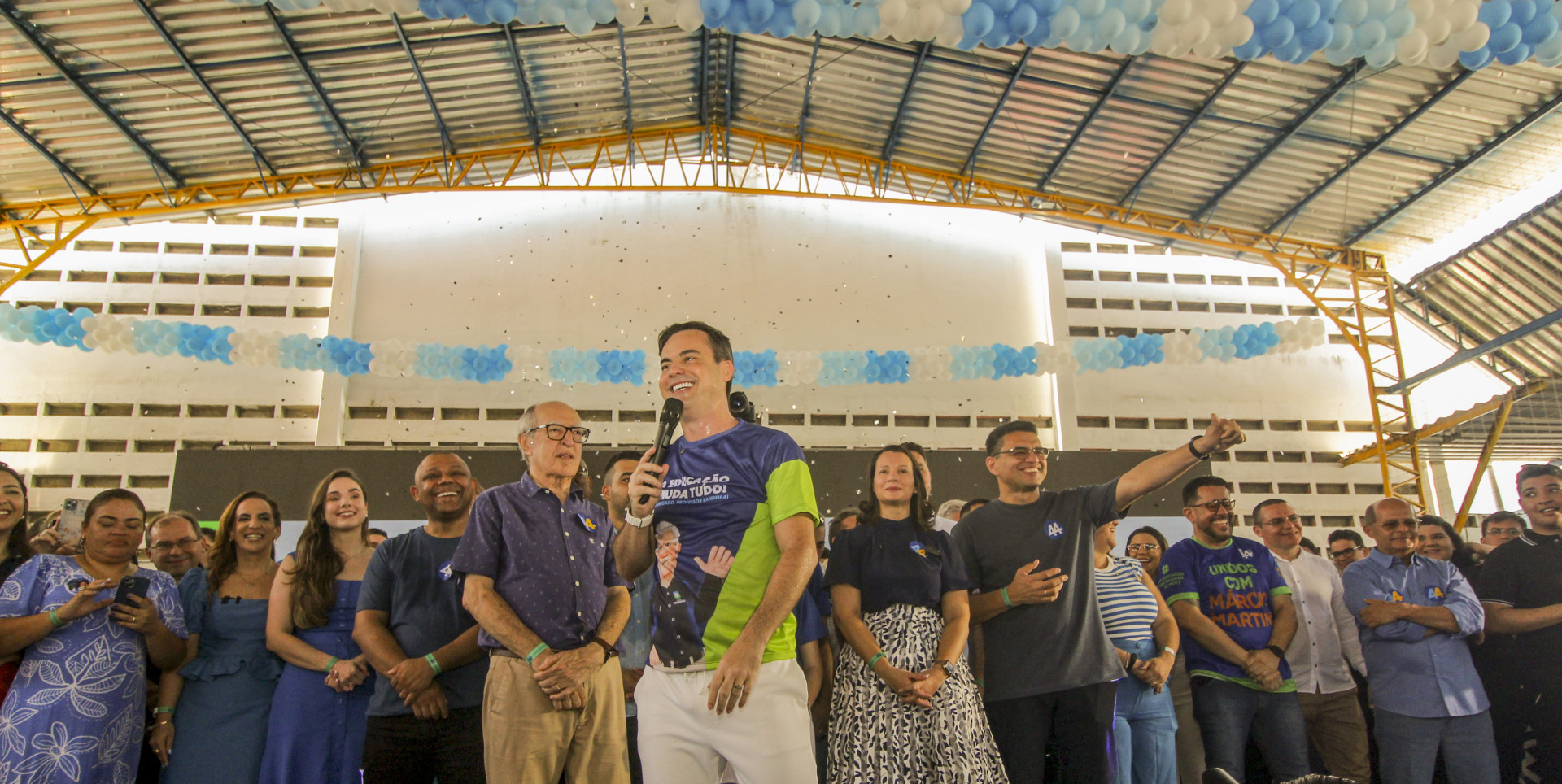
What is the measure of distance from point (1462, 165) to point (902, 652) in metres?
10.4

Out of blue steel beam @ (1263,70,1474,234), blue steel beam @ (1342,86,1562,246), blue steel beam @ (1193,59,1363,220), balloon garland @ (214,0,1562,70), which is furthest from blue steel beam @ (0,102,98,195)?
blue steel beam @ (1342,86,1562,246)

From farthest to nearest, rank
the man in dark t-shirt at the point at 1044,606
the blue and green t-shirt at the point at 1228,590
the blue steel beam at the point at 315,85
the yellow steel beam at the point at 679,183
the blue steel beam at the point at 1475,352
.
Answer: the yellow steel beam at the point at 679,183 → the blue steel beam at the point at 1475,352 → the blue steel beam at the point at 315,85 → the blue and green t-shirt at the point at 1228,590 → the man in dark t-shirt at the point at 1044,606

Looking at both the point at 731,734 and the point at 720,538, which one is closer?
the point at 731,734

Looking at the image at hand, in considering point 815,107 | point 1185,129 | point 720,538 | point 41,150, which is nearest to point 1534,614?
point 720,538

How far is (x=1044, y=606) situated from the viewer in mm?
2748

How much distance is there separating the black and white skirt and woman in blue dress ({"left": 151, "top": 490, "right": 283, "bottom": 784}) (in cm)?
180

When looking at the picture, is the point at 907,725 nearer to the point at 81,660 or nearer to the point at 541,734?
the point at 541,734

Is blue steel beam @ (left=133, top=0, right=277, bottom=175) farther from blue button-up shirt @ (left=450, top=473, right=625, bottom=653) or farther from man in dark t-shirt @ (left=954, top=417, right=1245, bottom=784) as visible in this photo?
man in dark t-shirt @ (left=954, top=417, right=1245, bottom=784)

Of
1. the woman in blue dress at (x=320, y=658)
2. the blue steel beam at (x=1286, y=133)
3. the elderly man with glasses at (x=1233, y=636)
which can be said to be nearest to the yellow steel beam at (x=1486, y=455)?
the blue steel beam at (x=1286, y=133)

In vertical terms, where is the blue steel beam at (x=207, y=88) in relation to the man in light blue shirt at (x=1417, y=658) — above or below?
above

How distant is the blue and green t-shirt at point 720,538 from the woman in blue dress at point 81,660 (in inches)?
69.5

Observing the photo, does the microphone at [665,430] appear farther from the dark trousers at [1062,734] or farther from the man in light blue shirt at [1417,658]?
the man in light blue shirt at [1417,658]

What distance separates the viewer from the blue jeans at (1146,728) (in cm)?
308

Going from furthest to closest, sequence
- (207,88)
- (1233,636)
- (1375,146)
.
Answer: (1375,146)
(207,88)
(1233,636)
